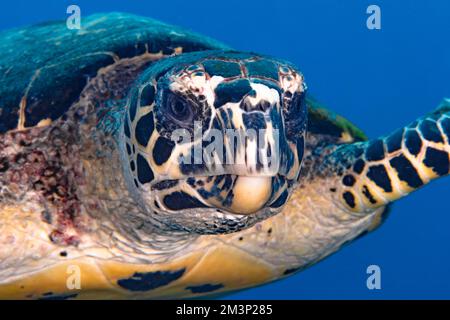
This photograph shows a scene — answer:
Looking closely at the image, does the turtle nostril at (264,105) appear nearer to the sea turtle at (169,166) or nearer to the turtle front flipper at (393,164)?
the sea turtle at (169,166)

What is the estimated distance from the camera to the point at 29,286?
3.01m

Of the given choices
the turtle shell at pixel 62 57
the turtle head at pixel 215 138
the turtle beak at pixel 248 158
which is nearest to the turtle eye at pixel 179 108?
the turtle head at pixel 215 138

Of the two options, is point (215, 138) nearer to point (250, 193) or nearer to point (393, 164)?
point (250, 193)

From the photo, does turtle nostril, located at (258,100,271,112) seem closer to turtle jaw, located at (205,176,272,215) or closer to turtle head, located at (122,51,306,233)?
turtle head, located at (122,51,306,233)

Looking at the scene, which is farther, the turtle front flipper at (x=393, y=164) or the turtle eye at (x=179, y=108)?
the turtle front flipper at (x=393, y=164)

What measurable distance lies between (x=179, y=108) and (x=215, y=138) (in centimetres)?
27

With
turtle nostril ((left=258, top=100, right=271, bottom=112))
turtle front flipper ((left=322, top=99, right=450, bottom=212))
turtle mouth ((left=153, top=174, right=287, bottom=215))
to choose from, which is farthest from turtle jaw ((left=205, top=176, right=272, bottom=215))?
turtle front flipper ((left=322, top=99, right=450, bottom=212))

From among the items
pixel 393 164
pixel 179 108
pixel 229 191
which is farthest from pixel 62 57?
pixel 393 164

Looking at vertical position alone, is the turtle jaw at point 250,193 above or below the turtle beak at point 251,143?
below

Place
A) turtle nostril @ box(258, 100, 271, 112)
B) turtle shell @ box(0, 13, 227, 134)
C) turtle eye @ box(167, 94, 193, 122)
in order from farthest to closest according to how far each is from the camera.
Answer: turtle shell @ box(0, 13, 227, 134) < turtle eye @ box(167, 94, 193, 122) < turtle nostril @ box(258, 100, 271, 112)

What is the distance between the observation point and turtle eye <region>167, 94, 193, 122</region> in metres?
2.07

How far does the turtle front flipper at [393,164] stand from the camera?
2822mm

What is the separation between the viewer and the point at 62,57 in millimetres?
3096

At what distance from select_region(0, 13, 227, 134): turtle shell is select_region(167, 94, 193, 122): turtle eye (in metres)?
0.91
